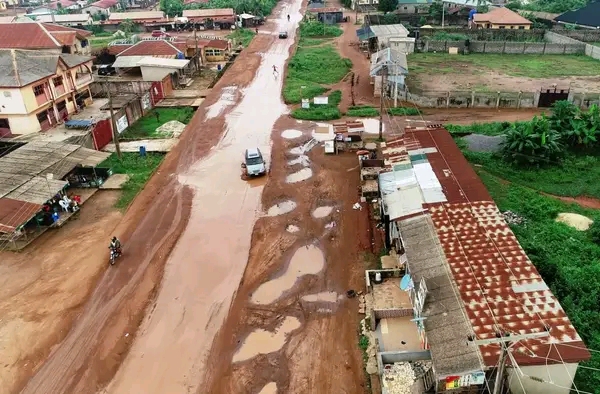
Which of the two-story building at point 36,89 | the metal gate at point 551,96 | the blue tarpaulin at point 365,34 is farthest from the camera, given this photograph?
the blue tarpaulin at point 365,34

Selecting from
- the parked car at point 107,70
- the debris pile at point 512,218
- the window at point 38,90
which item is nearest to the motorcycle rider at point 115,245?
the debris pile at point 512,218

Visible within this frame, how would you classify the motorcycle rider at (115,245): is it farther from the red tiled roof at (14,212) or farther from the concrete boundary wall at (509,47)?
the concrete boundary wall at (509,47)

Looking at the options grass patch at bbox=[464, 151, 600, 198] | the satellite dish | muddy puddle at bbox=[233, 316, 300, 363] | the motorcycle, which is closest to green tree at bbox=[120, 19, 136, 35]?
the motorcycle

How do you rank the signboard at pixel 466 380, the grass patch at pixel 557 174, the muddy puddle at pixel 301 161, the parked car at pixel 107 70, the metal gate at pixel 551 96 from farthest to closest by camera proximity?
the parked car at pixel 107 70 → the metal gate at pixel 551 96 → the muddy puddle at pixel 301 161 → the grass patch at pixel 557 174 → the signboard at pixel 466 380

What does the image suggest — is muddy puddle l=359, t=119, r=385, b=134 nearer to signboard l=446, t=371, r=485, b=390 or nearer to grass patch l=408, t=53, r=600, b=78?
grass patch l=408, t=53, r=600, b=78

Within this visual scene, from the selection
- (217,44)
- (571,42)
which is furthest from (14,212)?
(571,42)

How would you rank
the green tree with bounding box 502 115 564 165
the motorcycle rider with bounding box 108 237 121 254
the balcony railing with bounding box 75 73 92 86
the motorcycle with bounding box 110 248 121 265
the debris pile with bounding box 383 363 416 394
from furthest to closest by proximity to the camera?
1. the balcony railing with bounding box 75 73 92 86
2. the green tree with bounding box 502 115 564 165
3. the motorcycle rider with bounding box 108 237 121 254
4. the motorcycle with bounding box 110 248 121 265
5. the debris pile with bounding box 383 363 416 394
